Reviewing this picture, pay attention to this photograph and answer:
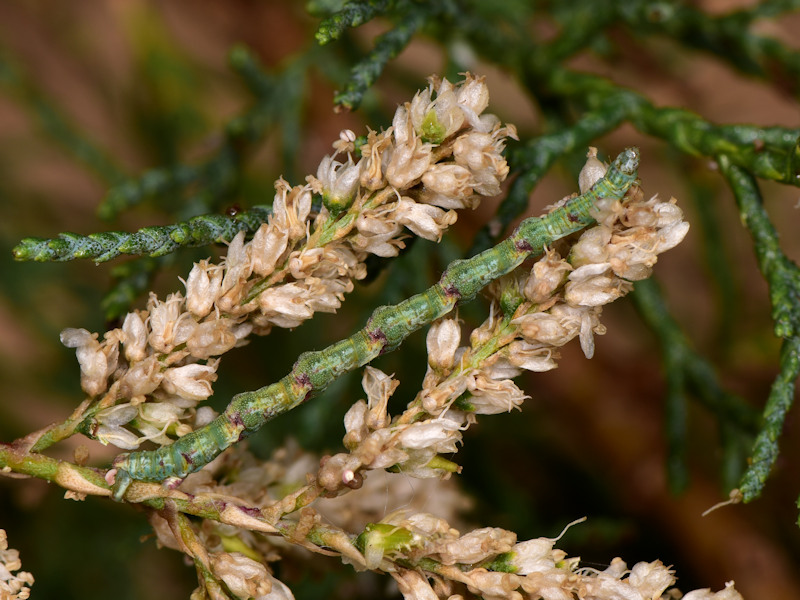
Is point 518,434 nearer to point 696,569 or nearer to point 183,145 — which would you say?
point 696,569

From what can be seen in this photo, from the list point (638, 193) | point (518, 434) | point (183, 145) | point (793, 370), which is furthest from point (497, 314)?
point (183, 145)

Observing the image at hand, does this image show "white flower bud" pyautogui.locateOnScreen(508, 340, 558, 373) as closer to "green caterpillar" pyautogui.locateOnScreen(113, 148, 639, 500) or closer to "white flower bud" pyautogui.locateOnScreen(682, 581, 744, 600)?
"green caterpillar" pyautogui.locateOnScreen(113, 148, 639, 500)

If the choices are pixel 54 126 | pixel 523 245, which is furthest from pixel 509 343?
pixel 54 126

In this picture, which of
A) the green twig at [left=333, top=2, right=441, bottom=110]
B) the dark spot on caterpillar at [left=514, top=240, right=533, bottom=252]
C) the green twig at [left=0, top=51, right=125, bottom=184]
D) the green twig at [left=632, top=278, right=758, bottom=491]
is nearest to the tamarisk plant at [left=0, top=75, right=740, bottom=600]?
the dark spot on caterpillar at [left=514, top=240, right=533, bottom=252]

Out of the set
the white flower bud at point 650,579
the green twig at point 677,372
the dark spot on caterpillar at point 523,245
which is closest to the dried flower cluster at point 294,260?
the dark spot on caterpillar at point 523,245

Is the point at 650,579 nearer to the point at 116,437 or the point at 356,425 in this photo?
the point at 356,425

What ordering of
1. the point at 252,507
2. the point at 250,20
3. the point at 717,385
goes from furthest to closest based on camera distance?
1. the point at 250,20
2. the point at 717,385
3. the point at 252,507

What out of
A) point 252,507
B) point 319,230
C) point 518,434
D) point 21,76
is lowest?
point 518,434

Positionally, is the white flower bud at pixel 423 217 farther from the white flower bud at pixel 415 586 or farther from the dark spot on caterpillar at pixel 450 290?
the white flower bud at pixel 415 586
